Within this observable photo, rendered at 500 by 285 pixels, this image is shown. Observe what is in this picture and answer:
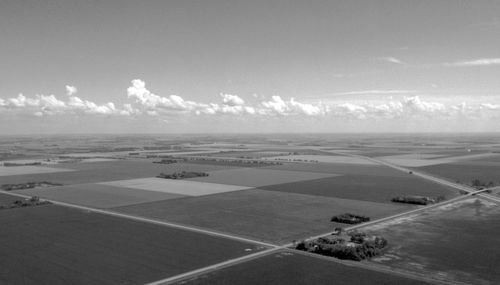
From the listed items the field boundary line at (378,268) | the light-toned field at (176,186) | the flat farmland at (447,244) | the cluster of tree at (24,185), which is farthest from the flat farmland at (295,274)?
the cluster of tree at (24,185)

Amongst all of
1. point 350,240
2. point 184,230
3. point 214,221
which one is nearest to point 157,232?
point 184,230

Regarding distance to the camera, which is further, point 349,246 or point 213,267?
point 349,246

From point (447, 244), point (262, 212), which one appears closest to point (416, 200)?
Result: point (447, 244)

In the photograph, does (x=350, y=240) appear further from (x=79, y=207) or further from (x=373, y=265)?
(x=79, y=207)

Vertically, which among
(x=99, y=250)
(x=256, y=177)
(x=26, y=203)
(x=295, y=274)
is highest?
(x=256, y=177)

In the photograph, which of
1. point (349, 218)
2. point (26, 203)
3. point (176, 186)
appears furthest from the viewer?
point (176, 186)

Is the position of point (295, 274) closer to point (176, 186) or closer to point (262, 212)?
point (262, 212)

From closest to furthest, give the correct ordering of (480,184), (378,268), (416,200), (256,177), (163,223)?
1. (378,268)
2. (163,223)
3. (416,200)
4. (480,184)
5. (256,177)
